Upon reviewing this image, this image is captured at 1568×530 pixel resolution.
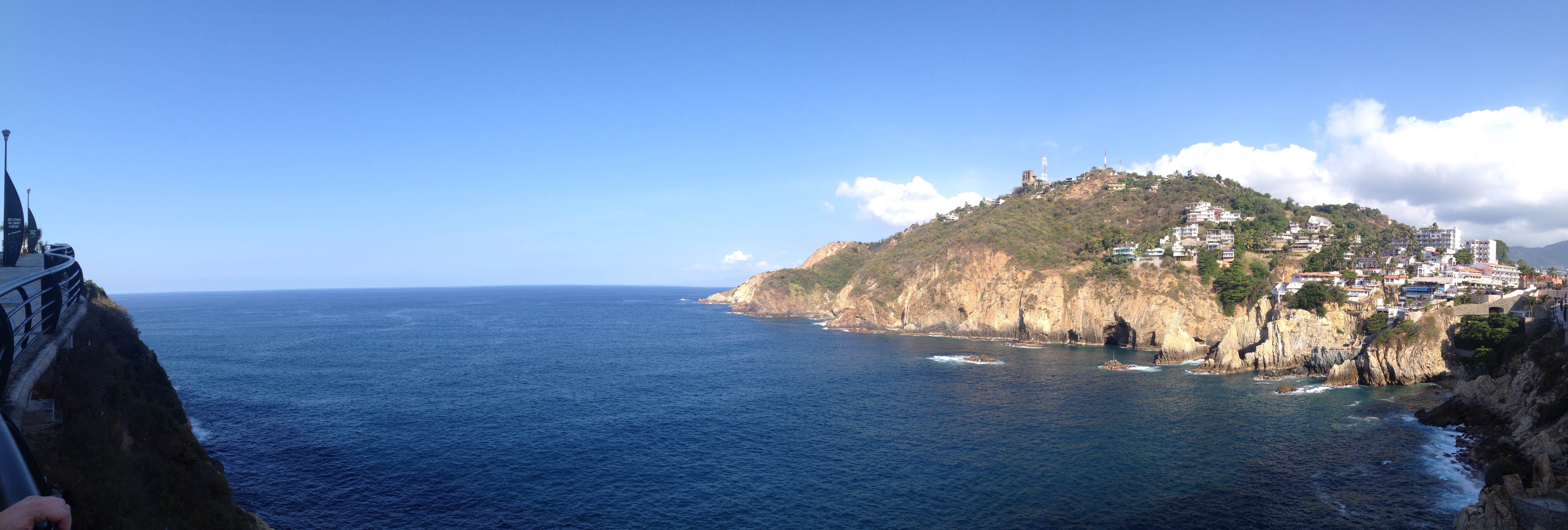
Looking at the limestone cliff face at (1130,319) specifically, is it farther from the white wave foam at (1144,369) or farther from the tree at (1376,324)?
the white wave foam at (1144,369)

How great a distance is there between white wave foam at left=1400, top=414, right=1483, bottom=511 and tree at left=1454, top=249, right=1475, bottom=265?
7655 cm

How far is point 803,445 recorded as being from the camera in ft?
160

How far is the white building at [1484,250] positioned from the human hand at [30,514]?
175 meters

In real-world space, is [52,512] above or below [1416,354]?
above

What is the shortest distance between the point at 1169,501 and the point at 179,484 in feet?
157

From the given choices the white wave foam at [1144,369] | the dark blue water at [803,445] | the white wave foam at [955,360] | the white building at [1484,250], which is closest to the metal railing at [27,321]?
the dark blue water at [803,445]

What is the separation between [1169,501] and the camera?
3688 centimetres

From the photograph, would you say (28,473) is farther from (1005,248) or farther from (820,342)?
(1005,248)

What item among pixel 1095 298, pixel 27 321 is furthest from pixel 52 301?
pixel 1095 298

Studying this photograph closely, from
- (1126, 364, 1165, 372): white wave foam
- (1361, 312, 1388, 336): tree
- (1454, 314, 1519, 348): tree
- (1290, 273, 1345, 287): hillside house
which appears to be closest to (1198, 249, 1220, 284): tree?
(1290, 273, 1345, 287): hillside house

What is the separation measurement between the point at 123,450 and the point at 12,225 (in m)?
11.0

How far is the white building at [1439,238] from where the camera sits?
389ft

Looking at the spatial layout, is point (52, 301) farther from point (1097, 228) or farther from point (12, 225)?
point (1097, 228)

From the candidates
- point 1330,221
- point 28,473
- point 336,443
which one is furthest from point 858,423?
point 1330,221
